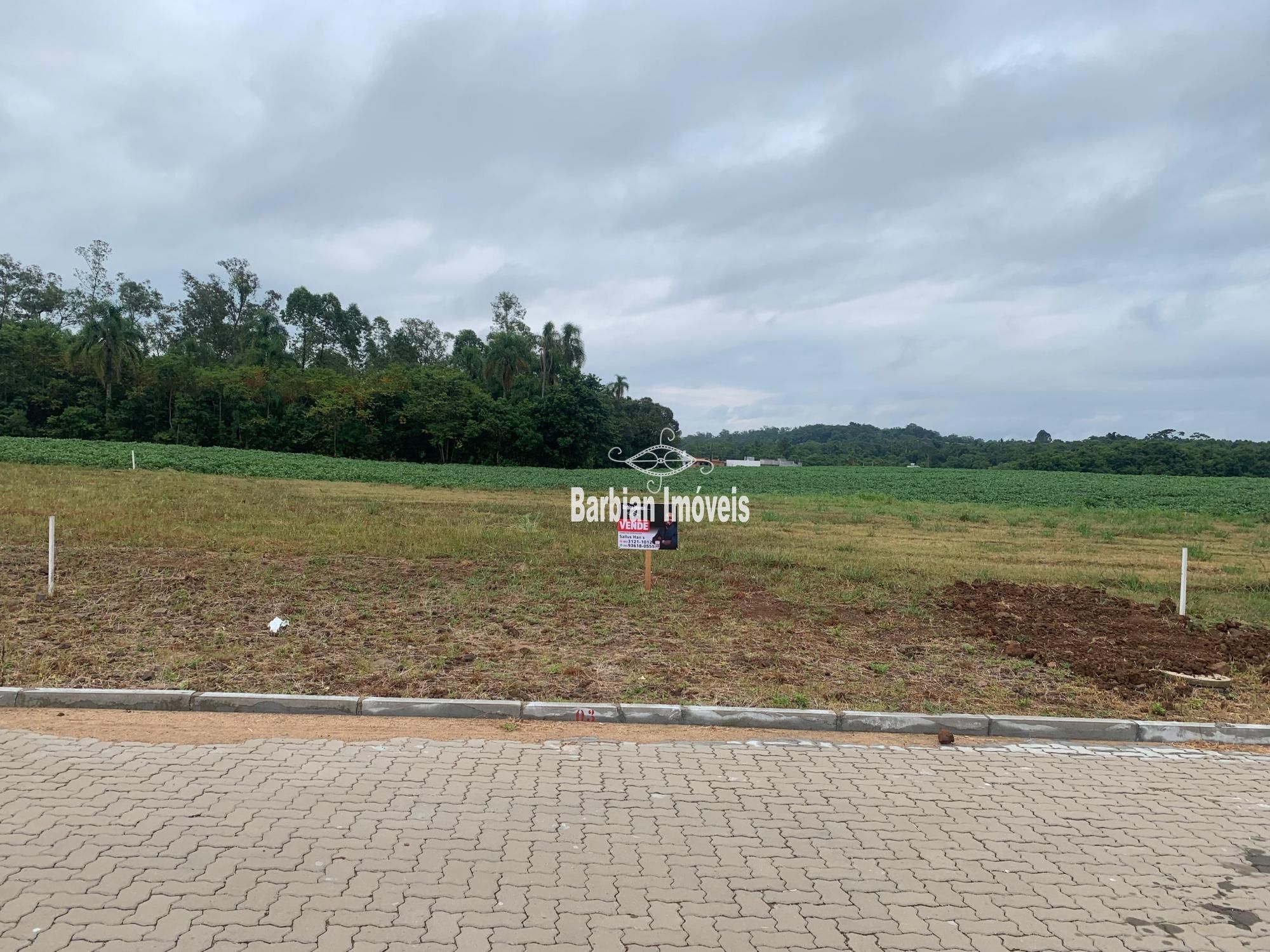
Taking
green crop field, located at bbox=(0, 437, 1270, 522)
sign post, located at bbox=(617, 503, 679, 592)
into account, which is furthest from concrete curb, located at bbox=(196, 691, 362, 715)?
green crop field, located at bbox=(0, 437, 1270, 522)

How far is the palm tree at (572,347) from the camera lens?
73.8 metres

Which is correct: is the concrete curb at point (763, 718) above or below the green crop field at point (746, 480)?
below

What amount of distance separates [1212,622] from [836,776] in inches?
302

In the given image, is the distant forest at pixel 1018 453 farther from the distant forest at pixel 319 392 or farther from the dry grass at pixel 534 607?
the dry grass at pixel 534 607

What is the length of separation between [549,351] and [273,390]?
24.1 m

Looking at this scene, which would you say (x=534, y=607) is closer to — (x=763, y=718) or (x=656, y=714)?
(x=656, y=714)

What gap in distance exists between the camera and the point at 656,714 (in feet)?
19.4

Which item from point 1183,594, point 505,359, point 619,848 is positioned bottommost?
point 619,848

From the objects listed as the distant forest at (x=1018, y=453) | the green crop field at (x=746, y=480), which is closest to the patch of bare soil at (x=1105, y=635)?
the green crop field at (x=746, y=480)

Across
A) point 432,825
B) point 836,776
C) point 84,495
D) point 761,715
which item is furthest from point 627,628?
point 84,495

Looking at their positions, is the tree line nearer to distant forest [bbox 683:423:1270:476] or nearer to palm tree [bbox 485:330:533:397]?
palm tree [bbox 485:330:533:397]

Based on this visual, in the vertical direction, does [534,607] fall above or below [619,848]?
above

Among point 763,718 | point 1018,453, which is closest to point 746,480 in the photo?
point 763,718

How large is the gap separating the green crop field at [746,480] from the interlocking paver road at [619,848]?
30.3 meters
